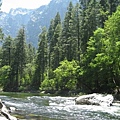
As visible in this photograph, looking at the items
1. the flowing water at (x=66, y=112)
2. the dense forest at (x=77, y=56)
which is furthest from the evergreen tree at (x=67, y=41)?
the flowing water at (x=66, y=112)

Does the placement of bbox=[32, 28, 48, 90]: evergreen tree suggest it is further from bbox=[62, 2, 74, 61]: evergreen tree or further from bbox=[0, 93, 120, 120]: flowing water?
bbox=[0, 93, 120, 120]: flowing water

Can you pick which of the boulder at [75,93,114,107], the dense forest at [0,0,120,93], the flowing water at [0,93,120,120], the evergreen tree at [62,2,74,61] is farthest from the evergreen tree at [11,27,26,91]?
the flowing water at [0,93,120,120]

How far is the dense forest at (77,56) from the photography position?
41.1 metres

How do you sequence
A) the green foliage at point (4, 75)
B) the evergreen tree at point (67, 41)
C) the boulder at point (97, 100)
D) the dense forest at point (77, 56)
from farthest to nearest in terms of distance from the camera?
the green foliage at point (4, 75) < the evergreen tree at point (67, 41) < the dense forest at point (77, 56) < the boulder at point (97, 100)

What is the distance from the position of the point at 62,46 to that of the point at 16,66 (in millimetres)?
16535

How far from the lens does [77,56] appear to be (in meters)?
64.9

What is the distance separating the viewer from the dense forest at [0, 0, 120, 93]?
135 ft

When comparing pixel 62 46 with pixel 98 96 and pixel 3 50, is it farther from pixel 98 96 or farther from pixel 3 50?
pixel 98 96

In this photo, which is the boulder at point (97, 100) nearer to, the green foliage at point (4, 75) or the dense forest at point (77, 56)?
the dense forest at point (77, 56)

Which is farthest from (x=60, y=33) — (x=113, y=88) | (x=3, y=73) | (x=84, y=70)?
(x=113, y=88)

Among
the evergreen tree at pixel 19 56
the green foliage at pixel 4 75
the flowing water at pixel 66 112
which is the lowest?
the flowing water at pixel 66 112

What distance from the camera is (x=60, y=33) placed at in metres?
73.8

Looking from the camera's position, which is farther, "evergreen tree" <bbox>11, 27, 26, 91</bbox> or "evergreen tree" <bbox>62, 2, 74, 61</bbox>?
"evergreen tree" <bbox>11, 27, 26, 91</bbox>

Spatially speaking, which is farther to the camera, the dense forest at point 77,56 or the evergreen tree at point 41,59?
the evergreen tree at point 41,59
